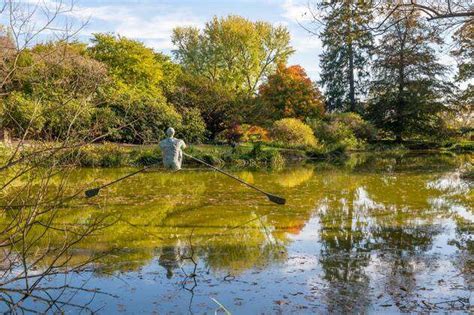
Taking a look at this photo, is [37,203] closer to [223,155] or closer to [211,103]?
[223,155]

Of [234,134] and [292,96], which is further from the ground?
[292,96]

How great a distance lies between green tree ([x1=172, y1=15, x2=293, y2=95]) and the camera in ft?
133

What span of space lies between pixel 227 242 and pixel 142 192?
5.80 meters

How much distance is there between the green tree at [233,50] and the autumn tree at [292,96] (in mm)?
7805

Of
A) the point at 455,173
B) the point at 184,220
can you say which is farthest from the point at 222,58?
the point at 184,220

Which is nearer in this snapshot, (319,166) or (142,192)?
(142,192)

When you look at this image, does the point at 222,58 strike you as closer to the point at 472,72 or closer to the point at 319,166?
the point at 472,72

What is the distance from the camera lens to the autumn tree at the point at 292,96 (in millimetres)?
32406

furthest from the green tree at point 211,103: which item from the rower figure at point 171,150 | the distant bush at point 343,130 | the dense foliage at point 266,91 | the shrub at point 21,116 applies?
the rower figure at point 171,150

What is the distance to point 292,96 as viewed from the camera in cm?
3259

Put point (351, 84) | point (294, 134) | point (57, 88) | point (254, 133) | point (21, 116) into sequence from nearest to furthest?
point (57, 88)
point (21, 116)
point (294, 134)
point (254, 133)
point (351, 84)

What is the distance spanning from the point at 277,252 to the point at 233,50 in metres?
35.4

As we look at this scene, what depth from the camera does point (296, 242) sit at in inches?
305

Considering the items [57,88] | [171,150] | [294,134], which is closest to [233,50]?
[294,134]
